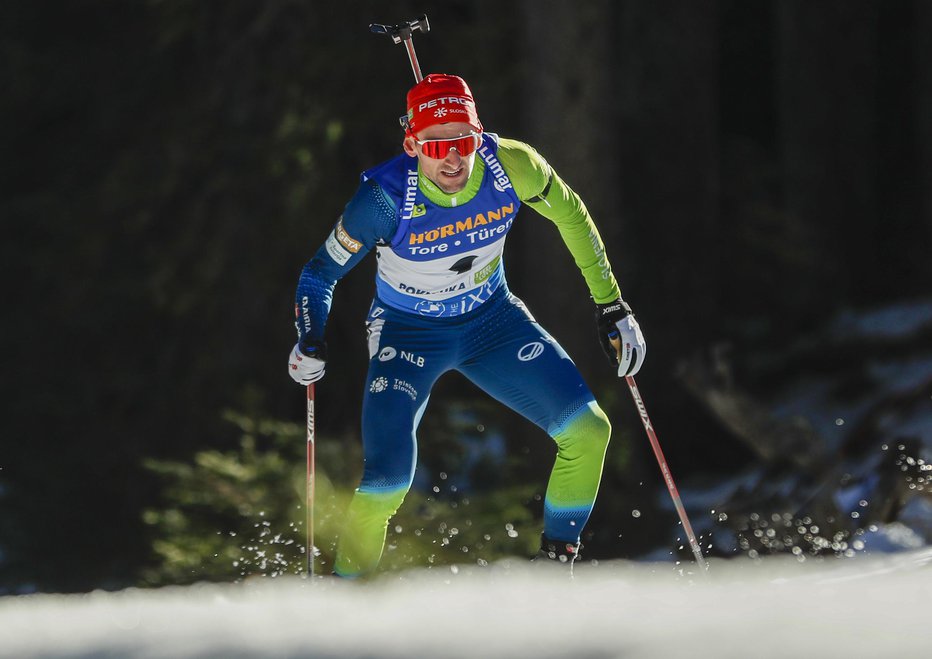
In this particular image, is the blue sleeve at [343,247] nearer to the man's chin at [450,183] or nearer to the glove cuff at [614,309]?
the man's chin at [450,183]

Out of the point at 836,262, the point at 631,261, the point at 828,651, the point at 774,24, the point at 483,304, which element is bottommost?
the point at 836,262

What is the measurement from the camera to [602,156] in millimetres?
9984

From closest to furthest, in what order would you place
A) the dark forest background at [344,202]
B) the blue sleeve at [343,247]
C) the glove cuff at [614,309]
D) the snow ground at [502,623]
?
1. the snow ground at [502,623]
2. the blue sleeve at [343,247]
3. the glove cuff at [614,309]
4. the dark forest background at [344,202]

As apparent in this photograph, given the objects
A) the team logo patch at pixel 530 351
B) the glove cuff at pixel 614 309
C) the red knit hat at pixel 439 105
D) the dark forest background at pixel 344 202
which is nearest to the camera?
the red knit hat at pixel 439 105

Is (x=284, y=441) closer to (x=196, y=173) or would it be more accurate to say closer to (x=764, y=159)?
(x=196, y=173)

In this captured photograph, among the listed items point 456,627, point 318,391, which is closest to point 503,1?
point 318,391

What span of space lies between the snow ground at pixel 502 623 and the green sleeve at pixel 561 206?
3189mm

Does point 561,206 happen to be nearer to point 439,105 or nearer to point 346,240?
point 439,105

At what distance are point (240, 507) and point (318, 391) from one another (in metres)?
2.72

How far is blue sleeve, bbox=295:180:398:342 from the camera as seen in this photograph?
5289 mm

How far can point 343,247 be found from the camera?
5398mm

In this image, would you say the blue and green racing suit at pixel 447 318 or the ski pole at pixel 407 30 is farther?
the ski pole at pixel 407 30

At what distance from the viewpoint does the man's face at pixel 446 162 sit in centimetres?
520

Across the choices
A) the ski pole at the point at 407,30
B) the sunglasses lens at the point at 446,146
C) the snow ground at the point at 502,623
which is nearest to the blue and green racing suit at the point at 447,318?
the sunglasses lens at the point at 446,146
